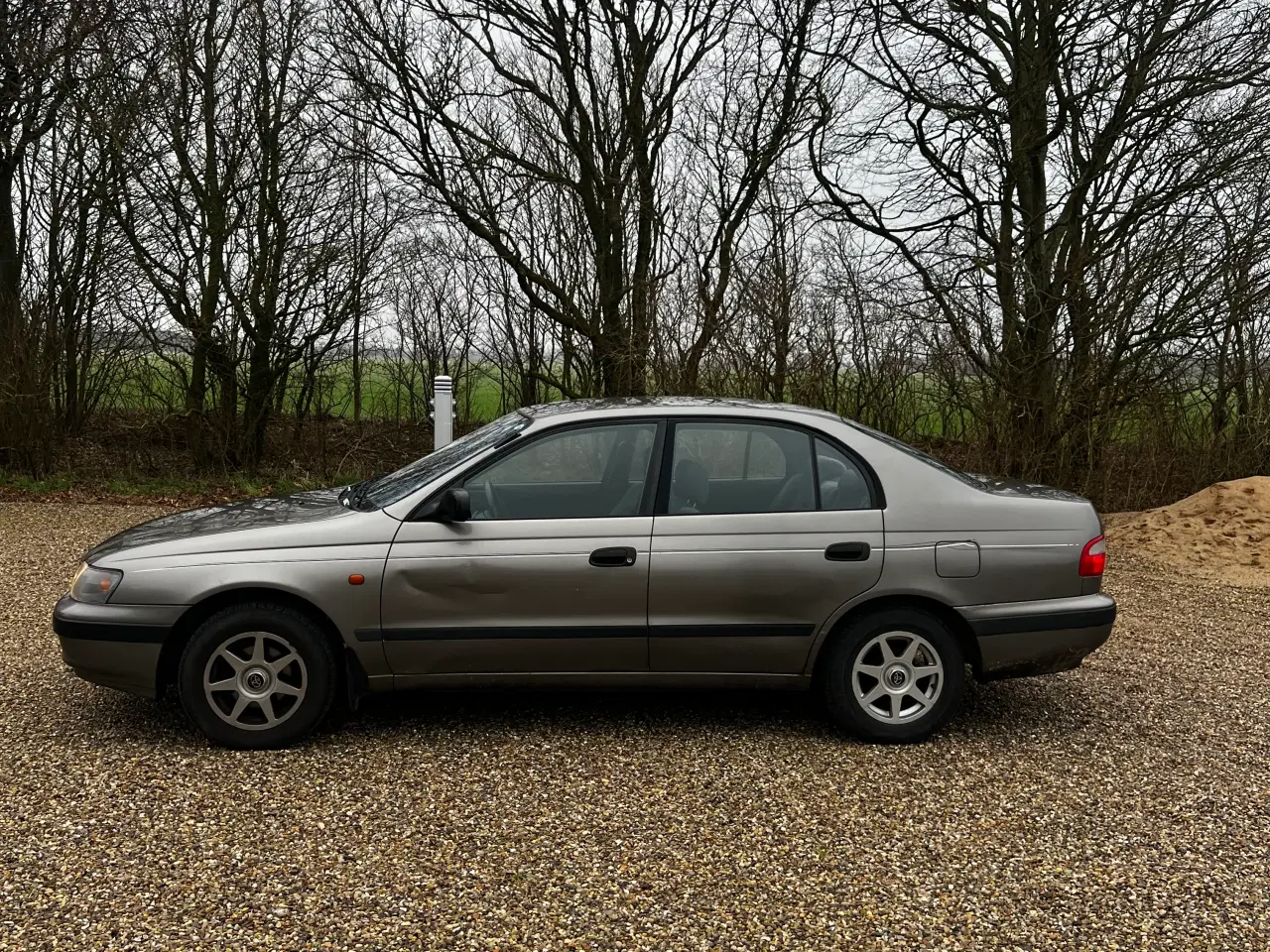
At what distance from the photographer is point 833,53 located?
43.4 ft

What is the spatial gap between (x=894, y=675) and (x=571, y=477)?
1.69 metres

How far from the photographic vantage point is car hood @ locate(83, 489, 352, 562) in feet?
14.7

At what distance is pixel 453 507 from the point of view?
4.31 metres

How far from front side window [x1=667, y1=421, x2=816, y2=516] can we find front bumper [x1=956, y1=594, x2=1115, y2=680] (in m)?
0.91

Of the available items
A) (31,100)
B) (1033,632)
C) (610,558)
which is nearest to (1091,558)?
(1033,632)

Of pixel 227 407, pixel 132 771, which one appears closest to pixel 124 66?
pixel 227 407

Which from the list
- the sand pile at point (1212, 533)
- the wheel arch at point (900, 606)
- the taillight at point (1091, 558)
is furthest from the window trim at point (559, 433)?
the sand pile at point (1212, 533)

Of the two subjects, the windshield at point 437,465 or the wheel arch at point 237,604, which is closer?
the wheel arch at point 237,604

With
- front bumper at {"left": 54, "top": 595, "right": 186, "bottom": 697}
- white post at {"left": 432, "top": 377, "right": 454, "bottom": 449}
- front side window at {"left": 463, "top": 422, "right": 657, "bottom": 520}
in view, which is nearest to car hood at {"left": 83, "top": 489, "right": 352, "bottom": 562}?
front bumper at {"left": 54, "top": 595, "right": 186, "bottom": 697}

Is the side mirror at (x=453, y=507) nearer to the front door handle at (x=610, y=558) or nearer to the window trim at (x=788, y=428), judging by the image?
the front door handle at (x=610, y=558)

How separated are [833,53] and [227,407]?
31.7 feet

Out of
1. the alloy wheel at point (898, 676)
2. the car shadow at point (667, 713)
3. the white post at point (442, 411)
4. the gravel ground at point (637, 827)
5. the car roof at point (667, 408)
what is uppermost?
the white post at point (442, 411)

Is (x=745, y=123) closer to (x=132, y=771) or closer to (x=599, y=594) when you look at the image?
(x=599, y=594)

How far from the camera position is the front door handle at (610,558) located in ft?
14.4
